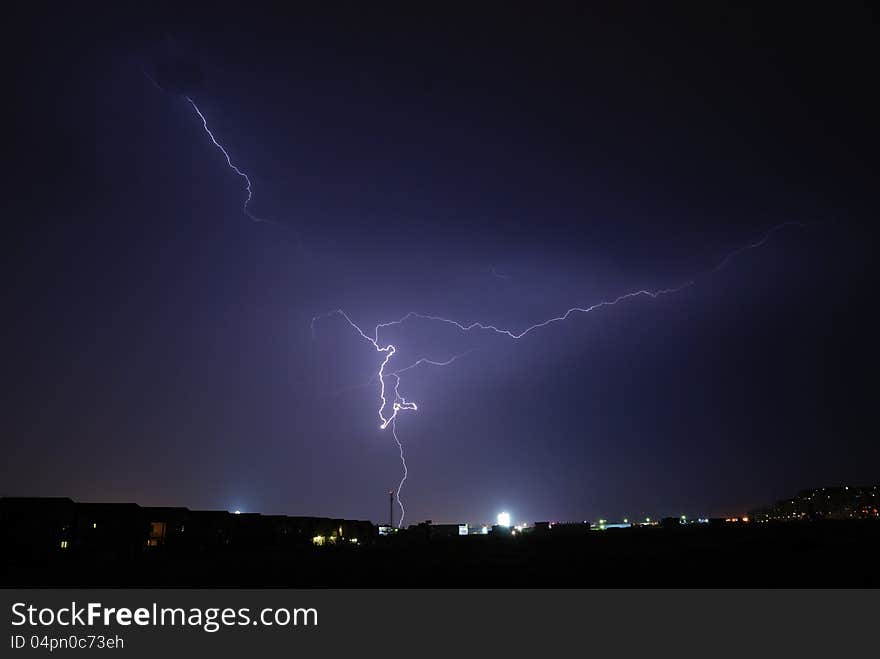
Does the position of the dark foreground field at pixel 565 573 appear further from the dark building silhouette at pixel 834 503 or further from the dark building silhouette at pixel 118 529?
the dark building silhouette at pixel 834 503

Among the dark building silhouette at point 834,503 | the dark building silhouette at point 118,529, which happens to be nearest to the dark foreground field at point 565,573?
the dark building silhouette at point 118,529

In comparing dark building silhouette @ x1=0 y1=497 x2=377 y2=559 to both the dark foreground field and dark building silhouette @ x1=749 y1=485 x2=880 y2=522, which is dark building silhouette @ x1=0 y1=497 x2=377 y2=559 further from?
dark building silhouette @ x1=749 y1=485 x2=880 y2=522

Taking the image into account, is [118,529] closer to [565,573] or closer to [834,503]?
[565,573]

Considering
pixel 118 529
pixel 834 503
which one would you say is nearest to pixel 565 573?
pixel 118 529

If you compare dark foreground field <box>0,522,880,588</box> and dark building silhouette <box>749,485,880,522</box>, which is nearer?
dark foreground field <box>0,522,880,588</box>

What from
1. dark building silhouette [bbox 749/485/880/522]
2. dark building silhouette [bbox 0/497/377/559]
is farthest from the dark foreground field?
dark building silhouette [bbox 749/485/880/522]

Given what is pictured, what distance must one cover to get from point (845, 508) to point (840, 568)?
15382 centimetres

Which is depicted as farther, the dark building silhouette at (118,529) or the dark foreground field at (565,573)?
the dark building silhouette at (118,529)

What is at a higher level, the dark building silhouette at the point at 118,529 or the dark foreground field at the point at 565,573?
the dark building silhouette at the point at 118,529

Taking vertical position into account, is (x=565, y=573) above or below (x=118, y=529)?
below

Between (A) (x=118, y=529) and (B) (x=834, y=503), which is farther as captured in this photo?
(B) (x=834, y=503)

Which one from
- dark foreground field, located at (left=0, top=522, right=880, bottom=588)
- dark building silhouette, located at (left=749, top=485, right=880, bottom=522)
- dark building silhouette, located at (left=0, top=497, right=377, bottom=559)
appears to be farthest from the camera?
dark building silhouette, located at (left=749, top=485, right=880, bottom=522)
